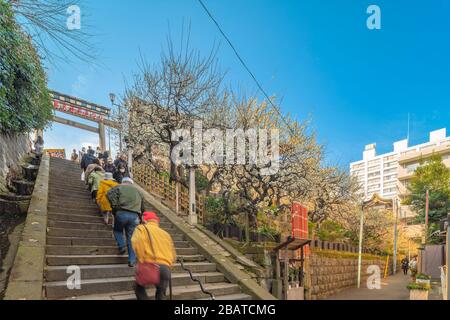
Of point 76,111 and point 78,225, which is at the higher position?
point 76,111

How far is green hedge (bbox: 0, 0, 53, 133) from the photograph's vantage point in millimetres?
7324

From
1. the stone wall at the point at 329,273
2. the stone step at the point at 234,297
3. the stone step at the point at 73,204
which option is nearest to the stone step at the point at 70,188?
the stone step at the point at 73,204

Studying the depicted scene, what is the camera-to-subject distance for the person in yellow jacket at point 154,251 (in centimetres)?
445

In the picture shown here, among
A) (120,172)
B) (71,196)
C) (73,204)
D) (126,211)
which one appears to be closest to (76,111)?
(120,172)

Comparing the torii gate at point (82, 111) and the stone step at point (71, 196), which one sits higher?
the torii gate at point (82, 111)

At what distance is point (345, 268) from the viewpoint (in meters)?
15.1

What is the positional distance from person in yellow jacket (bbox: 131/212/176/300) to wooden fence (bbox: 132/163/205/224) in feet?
18.9

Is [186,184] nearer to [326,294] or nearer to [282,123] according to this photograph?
[282,123]

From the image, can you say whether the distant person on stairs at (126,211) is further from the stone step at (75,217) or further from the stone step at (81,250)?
the stone step at (75,217)

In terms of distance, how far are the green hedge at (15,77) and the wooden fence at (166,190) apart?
529 cm

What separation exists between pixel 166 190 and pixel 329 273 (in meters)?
7.56

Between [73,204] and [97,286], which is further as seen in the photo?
[73,204]

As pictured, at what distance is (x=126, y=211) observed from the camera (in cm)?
625

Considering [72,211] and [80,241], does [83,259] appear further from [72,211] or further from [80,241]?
[72,211]
